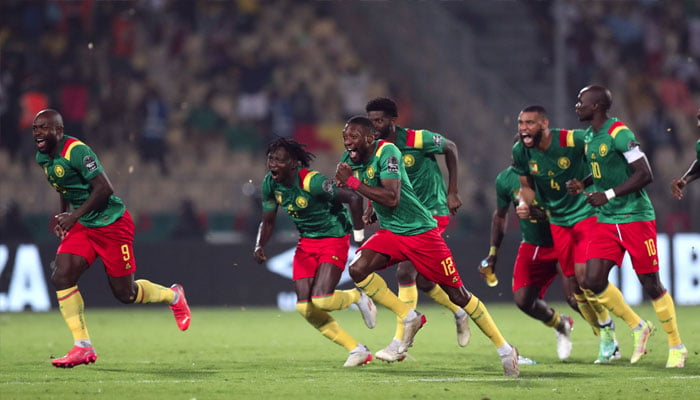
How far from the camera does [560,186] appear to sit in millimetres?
9945

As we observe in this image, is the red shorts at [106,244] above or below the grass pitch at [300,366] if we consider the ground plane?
above

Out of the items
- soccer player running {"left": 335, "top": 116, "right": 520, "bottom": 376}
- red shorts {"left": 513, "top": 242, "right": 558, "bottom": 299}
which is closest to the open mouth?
soccer player running {"left": 335, "top": 116, "right": 520, "bottom": 376}

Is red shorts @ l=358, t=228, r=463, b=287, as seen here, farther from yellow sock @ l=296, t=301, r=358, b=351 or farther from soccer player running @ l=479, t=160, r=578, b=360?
soccer player running @ l=479, t=160, r=578, b=360

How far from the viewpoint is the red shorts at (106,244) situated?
9594mm

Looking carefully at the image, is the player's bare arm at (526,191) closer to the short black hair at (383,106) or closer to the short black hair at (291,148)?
the short black hair at (383,106)

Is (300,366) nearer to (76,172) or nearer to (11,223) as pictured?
(76,172)

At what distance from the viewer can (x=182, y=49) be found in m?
21.3

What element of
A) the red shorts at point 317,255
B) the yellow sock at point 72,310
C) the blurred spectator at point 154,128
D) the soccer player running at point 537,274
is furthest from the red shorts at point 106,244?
the blurred spectator at point 154,128

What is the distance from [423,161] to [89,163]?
305 cm

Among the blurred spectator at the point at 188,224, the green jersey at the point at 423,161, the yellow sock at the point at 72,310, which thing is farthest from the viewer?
the blurred spectator at the point at 188,224

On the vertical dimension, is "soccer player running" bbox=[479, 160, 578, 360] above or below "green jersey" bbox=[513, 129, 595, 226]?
below

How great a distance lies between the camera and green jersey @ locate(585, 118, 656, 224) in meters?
9.29

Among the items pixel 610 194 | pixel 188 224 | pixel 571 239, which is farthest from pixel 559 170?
pixel 188 224

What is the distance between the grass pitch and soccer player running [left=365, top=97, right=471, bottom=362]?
22.0 inches
